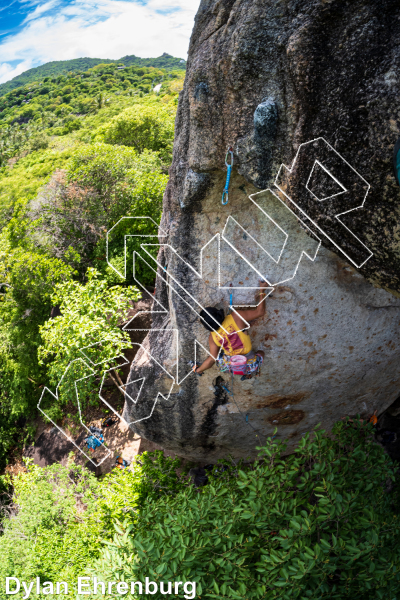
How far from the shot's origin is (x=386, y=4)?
110 inches

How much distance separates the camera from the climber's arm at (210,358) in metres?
5.95

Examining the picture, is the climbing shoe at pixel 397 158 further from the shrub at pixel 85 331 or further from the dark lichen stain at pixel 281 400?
the shrub at pixel 85 331

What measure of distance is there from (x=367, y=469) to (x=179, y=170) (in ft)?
15.7

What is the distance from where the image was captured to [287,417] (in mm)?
7004

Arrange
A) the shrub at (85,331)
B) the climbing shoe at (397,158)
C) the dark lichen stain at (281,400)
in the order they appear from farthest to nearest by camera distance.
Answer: the shrub at (85,331), the dark lichen stain at (281,400), the climbing shoe at (397,158)

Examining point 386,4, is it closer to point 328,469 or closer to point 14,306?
point 328,469

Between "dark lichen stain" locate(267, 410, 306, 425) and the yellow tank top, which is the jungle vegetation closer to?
"dark lichen stain" locate(267, 410, 306, 425)

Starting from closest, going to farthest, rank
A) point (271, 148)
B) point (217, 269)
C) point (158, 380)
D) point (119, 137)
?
point (271, 148) → point (217, 269) → point (158, 380) → point (119, 137)

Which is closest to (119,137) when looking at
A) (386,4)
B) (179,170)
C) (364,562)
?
(179,170)

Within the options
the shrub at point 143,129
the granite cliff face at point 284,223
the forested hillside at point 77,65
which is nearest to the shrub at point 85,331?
the granite cliff face at point 284,223

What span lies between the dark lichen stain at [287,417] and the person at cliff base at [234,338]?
4.93ft
